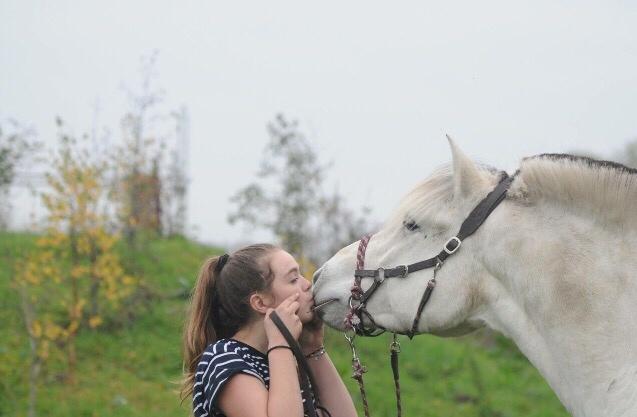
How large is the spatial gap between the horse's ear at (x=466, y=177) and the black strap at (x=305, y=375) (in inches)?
30.0

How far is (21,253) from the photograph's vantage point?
10297 millimetres

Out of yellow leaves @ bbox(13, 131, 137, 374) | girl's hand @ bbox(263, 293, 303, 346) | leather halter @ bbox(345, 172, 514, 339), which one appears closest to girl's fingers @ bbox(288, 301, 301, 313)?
girl's hand @ bbox(263, 293, 303, 346)

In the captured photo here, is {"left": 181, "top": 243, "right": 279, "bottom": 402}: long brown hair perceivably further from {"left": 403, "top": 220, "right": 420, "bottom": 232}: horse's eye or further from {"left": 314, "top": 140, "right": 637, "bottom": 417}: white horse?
{"left": 403, "top": 220, "right": 420, "bottom": 232}: horse's eye

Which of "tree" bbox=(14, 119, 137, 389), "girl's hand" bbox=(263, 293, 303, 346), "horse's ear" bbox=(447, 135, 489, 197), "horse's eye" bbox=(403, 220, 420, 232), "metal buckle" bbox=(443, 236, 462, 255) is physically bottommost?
"tree" bbox=(14, 119, 137, 389)

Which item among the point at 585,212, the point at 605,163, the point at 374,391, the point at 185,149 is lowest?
the point at 374,391

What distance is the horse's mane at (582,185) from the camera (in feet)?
7.36

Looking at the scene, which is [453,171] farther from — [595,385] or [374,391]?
[374,391]

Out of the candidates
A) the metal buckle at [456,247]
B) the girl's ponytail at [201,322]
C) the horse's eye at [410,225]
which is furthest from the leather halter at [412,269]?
the girl's ponytail at [201,322]

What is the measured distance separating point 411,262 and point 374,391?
638 centimetres

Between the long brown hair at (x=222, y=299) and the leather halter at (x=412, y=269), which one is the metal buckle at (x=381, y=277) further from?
the long brown hair at (x=222, y=299)

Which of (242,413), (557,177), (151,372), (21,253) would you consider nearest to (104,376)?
(151,372)

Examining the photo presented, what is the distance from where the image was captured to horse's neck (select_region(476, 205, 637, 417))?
2133 mm

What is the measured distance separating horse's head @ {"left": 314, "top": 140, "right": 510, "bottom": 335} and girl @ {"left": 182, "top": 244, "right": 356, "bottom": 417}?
0.14 m

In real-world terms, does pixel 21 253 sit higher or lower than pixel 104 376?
higher
